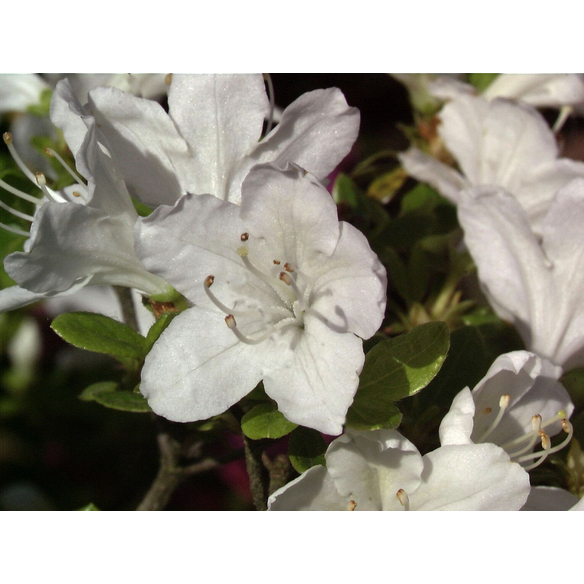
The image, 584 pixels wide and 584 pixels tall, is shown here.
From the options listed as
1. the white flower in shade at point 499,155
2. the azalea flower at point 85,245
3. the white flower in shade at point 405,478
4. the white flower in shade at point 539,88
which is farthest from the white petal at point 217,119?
the white flower in shade at point 539,88

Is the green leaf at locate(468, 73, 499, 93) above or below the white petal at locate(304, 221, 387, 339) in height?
below

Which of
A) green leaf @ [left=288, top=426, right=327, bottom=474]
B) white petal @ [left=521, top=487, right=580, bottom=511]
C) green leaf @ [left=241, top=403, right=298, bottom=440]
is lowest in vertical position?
white petal @ [left=521, top=487, right=580, bottom=511]

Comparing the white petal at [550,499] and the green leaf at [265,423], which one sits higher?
the green leaf at [265,423]

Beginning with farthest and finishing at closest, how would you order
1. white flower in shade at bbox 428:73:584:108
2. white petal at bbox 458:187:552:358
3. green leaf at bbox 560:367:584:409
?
white flower in shade at bbox 428:73:584:108, white petal at bbox 458:187:552:358, green leaf at bbox 560:367:584:409

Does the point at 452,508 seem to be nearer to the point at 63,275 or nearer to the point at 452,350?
the point at 452,350

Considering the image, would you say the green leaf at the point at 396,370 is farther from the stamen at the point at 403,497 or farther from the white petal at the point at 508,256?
the white petal at the point at 508,256

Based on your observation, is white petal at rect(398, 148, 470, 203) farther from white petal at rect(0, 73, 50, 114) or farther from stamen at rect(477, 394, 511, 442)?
white petal at rect(0, 73, 50, 114)

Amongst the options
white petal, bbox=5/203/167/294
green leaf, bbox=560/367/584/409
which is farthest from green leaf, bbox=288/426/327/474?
green leaf, bbox=560/367/584/409
